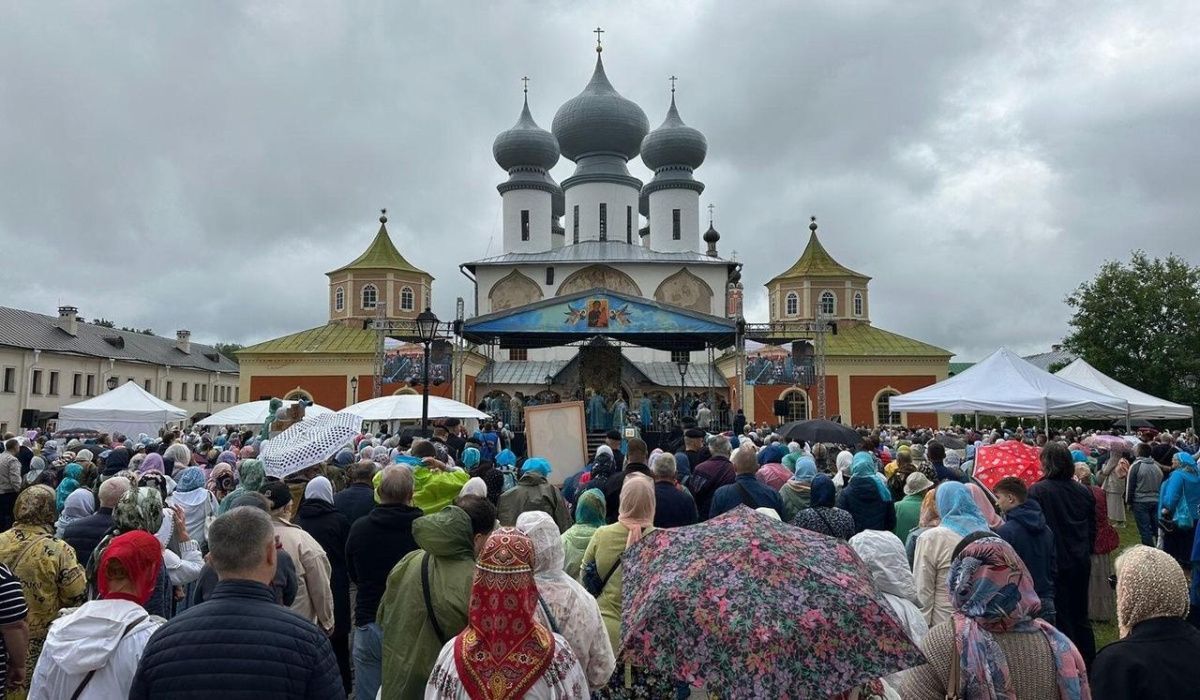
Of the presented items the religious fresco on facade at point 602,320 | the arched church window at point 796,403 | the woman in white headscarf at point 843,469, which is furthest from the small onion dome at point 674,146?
the woman in white headscarf at point 843,469

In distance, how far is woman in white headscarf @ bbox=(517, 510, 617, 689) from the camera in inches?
133

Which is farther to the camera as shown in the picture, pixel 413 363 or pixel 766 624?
pixel 413 363

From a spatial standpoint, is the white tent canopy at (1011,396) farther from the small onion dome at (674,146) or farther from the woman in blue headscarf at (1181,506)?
the small onion dome at (674,146)

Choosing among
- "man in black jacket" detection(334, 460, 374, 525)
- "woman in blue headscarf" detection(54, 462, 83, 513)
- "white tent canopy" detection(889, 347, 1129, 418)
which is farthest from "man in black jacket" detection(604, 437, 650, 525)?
"white tent canopy" detection(889, 347, 1129, 418)

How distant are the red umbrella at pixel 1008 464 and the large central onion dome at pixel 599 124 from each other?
41.6m

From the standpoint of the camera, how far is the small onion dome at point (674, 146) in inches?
1849

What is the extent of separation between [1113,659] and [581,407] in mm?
9542

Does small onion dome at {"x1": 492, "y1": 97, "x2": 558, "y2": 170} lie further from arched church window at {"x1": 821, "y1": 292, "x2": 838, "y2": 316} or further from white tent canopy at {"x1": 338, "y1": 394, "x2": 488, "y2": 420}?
white tent canopy at {"x1": 338, "y1": 394, "x2": 488, "y2": 420}

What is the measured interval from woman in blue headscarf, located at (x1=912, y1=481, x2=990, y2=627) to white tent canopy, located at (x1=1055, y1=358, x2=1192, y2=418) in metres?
13.2

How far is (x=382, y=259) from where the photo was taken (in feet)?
160

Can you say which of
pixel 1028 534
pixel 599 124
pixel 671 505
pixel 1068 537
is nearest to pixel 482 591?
pixel 671 505

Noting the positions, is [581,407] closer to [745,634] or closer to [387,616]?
[387,616]

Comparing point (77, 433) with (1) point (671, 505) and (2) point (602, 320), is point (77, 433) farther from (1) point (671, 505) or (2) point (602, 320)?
(1) point (671, 505)

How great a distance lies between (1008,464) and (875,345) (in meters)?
37.6
